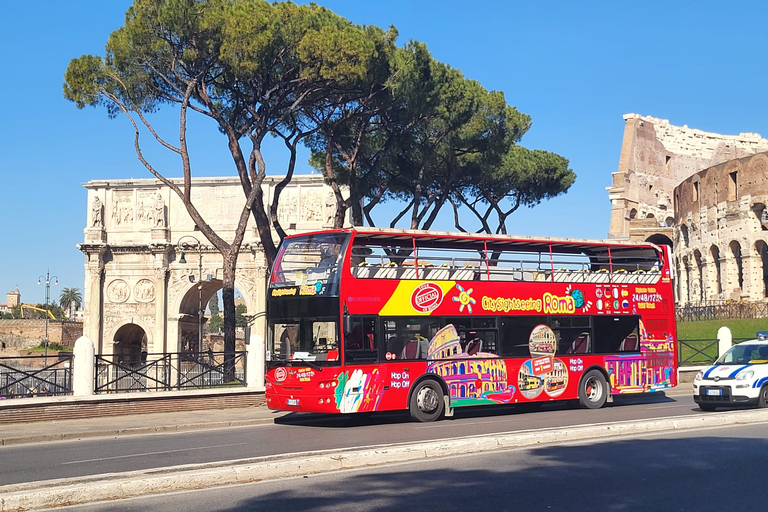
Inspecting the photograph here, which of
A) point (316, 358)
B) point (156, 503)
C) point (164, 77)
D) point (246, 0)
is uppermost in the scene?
point (246, 0)

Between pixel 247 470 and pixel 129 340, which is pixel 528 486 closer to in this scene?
pixel 247 470

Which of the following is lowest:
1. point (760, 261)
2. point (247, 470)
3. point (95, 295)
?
point (247, 470)

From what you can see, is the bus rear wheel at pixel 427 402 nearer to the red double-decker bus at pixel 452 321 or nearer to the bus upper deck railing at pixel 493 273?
the red double-decker bus at pixel 452 321

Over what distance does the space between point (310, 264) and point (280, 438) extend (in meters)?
3.33

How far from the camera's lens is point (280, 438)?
43.3ft

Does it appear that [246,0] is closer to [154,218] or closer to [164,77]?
[164,77]

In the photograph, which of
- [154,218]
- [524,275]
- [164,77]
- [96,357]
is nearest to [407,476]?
[524,275]

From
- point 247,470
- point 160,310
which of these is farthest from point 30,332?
point 247,470

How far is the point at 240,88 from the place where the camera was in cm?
2553

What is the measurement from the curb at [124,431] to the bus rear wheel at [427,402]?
330cm

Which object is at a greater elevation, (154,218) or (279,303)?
(154,218)

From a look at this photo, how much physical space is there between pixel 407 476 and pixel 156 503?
2.53m

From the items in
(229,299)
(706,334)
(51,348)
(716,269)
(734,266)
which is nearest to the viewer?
(229,299)

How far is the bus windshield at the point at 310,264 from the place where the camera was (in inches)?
578
